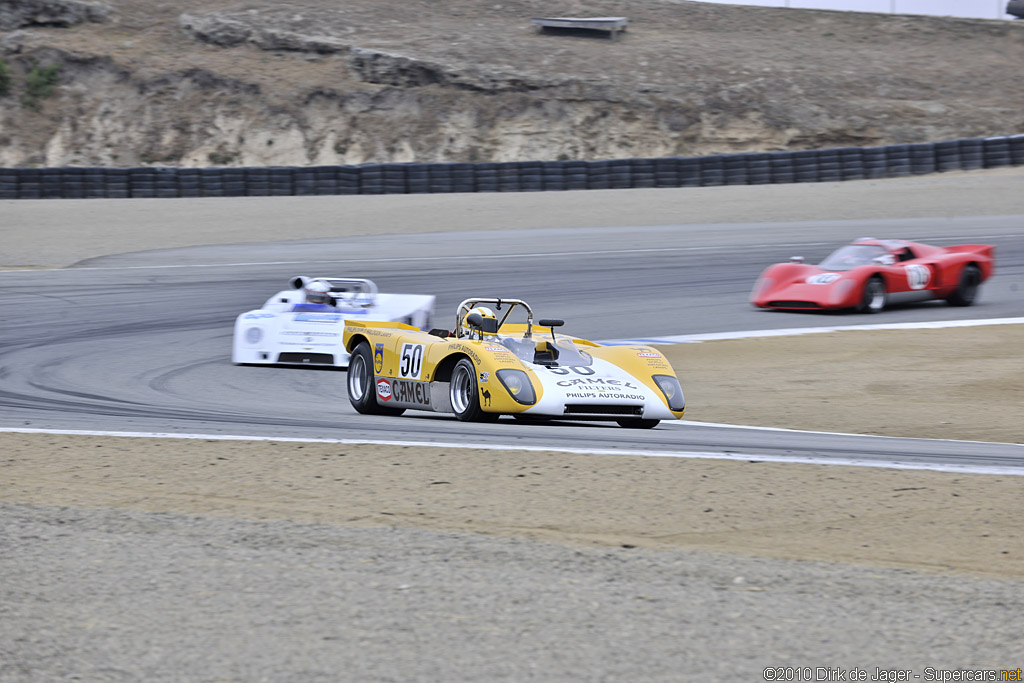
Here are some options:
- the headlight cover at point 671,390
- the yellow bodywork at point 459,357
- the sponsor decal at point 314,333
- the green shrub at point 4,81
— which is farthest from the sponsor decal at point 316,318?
the green shrub at point 4,81

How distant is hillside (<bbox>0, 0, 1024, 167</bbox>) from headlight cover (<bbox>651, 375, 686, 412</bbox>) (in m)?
30.1

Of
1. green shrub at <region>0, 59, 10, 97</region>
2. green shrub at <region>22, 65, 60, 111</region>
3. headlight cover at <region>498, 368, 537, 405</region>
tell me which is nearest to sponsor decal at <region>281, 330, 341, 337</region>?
headlight cover at <region>498, 368, 537, 405</region>

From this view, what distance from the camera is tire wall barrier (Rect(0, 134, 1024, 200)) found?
28.9m

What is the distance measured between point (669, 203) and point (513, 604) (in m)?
25.0

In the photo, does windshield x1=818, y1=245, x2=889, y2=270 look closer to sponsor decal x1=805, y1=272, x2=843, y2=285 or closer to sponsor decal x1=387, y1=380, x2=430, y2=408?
sponsor decal x1=805, y1=272, x2=843, y2=285

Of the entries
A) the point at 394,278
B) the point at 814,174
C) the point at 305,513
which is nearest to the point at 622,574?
the point at 305,513

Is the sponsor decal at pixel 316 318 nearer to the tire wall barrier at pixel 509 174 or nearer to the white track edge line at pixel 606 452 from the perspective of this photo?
the white track edge line at pixel 606 452

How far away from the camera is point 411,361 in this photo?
9.49 m

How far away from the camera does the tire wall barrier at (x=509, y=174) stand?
2894 centimetres

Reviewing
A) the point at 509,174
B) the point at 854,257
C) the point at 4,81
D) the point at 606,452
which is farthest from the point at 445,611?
the point at 4,81

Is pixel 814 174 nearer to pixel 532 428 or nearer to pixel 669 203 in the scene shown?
pixel 669 203

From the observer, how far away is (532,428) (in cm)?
845

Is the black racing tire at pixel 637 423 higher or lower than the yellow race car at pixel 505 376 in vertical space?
lower

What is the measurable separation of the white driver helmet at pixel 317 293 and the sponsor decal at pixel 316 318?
48 cm
